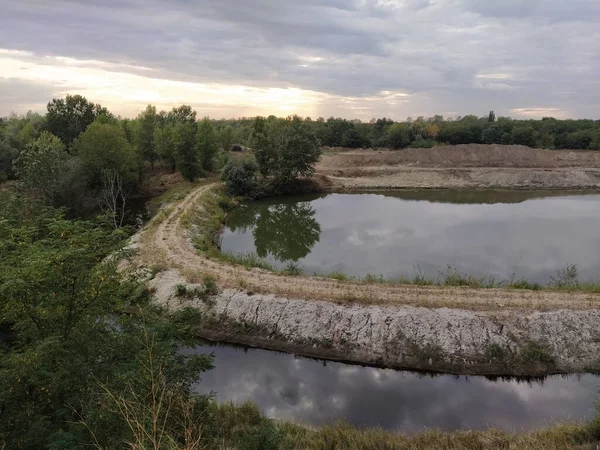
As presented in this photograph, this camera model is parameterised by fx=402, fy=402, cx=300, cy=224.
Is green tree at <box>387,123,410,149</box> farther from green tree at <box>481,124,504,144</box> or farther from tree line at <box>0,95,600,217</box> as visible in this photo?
green tree at <box>481,124,504,144</box>

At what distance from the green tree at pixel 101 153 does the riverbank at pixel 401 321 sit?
2332 centimetres

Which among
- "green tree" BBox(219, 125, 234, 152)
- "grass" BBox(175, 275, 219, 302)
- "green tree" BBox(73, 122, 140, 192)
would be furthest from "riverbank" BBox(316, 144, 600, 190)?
"grass" BBox(175, 275, 219, 302)

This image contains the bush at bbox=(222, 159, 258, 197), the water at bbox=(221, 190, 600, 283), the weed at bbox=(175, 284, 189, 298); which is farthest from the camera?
the bush at bbox=(222, 159, 258, 197)

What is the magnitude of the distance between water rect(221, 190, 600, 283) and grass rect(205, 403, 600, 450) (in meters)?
12.1

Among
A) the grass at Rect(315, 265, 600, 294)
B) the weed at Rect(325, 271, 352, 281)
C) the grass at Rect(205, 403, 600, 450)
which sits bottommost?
the grass at Rect(205, 403, 600, 450)

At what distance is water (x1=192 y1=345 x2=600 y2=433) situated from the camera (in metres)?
12.5

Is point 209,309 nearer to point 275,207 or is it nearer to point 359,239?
point 359,239

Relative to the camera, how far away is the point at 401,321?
16.4m

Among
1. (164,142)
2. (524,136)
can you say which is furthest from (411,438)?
(524,136)

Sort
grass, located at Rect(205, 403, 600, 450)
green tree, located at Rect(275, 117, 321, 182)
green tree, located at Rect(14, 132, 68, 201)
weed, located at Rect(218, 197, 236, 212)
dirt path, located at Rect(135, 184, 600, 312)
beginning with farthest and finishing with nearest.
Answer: green tree, located at Rect(275, 117, 321, 182) → weed, located at Rect(218, 197, 236, 212) → green tree, located at Rect(14, 132, 68, 201) → dirt path, located at Rect(135, 184, 600, 312) → grass, located at Rect(205, 403, 600, 450)

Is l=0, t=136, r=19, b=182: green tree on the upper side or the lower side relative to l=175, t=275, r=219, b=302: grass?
upper

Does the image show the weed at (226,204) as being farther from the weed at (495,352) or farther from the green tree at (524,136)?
the green tree at (524,136)

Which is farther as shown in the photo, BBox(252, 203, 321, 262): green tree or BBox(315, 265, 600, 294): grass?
BBox(252, 203, 321, 262): green tree

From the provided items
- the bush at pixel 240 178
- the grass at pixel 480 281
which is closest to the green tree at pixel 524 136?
the bush at pixel 240 178
